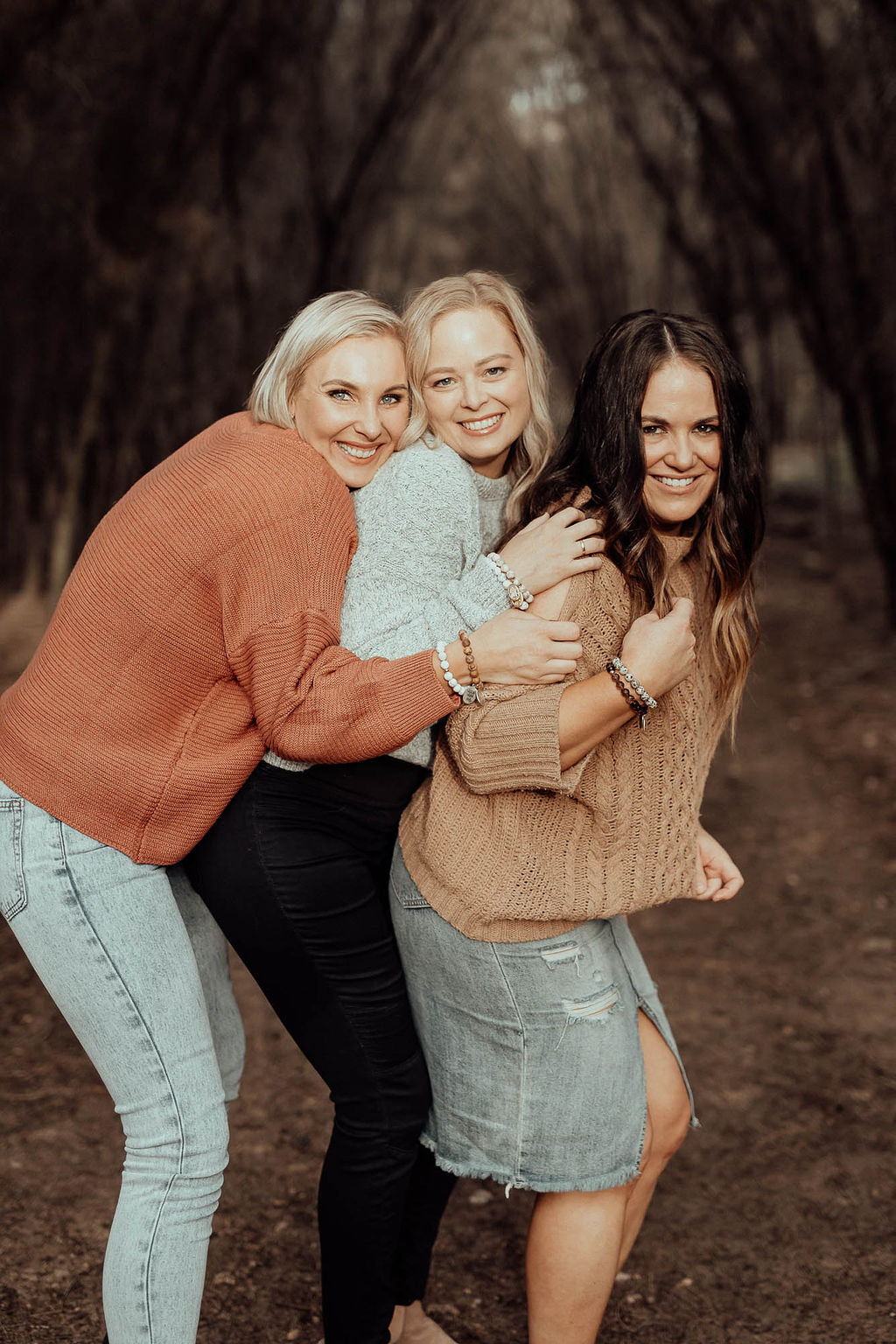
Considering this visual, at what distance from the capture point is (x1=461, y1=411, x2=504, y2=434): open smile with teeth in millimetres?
2486

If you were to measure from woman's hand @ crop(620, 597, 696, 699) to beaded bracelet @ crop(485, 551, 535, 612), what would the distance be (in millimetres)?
188

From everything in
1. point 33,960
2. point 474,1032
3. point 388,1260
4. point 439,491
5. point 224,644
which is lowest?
point 388,1260

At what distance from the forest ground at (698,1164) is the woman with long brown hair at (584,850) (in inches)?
21.5

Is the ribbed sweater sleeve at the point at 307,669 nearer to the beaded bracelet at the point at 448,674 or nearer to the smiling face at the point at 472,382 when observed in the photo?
the beaded bracelet at the point at 448,674

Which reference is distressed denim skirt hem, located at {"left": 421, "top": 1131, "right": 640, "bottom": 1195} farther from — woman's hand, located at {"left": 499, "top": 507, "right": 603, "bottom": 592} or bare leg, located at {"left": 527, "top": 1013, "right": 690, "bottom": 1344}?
woman's hand, located at {"left": 499, "top": 507, "right": 603, "bottom": 592}

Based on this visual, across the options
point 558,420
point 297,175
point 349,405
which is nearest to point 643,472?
point 349,405

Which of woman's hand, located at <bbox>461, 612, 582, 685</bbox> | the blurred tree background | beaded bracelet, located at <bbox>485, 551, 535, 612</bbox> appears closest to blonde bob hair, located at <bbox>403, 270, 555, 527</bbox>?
beaded bracelet, located at <bbox>485, 551, 535, 612</bbox>

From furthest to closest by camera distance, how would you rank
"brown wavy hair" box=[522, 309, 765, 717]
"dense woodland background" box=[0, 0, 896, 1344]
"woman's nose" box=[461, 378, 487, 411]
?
"dense woodland background" box=[0, 0, 896, 1344], "woman's nose" box=[461, 378, 487, 411], "brown wavy hair" box=[522, 309, 765, 717]

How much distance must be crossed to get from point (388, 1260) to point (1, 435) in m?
10.6

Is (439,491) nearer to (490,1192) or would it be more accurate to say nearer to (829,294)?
(490,1192)

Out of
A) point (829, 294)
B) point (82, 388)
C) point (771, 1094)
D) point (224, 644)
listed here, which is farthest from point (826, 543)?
point (224, 644)

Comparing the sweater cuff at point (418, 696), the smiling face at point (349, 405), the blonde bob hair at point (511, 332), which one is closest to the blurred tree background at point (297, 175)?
the blonde bob hair at point (511, 332)

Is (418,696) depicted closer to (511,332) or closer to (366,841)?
(366,841)

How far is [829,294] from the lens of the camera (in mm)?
8664
